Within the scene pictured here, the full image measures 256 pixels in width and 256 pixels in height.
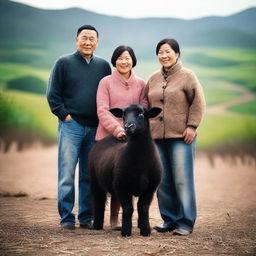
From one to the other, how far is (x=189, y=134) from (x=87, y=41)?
1.87 m

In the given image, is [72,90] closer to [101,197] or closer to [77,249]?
[101,197]

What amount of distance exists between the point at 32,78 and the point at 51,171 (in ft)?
15.6

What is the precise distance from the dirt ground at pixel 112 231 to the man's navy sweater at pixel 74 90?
4.95 ft

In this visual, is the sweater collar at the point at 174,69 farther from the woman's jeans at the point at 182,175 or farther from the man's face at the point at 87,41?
the man's face at the point at 87,41

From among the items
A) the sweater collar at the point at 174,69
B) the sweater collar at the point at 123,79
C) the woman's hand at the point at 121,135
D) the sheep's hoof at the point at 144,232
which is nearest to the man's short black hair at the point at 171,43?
the sweater collar at the point at 174,69

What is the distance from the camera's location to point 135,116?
498 centimetres

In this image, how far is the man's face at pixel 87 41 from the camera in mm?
6004

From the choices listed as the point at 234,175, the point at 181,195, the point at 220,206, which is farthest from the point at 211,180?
the point at 181,195

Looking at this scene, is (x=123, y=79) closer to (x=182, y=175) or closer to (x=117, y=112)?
(x=117, y=112)

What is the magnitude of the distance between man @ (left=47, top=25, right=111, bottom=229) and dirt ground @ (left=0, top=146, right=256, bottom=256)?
507 mm

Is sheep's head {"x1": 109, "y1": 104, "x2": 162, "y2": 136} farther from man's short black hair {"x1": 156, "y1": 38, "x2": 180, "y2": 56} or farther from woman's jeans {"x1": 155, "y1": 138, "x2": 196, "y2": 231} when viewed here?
man's short black hair {"x1": 156, "y1": 38, "x2": 180, "y2": 56}

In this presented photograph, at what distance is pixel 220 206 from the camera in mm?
8438

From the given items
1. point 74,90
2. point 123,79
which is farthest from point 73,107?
point 123,79

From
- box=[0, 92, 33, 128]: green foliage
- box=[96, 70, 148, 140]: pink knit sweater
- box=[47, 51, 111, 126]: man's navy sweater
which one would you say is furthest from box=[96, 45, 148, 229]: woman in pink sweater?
box=[0, 92, 33, 128]: green foliage
